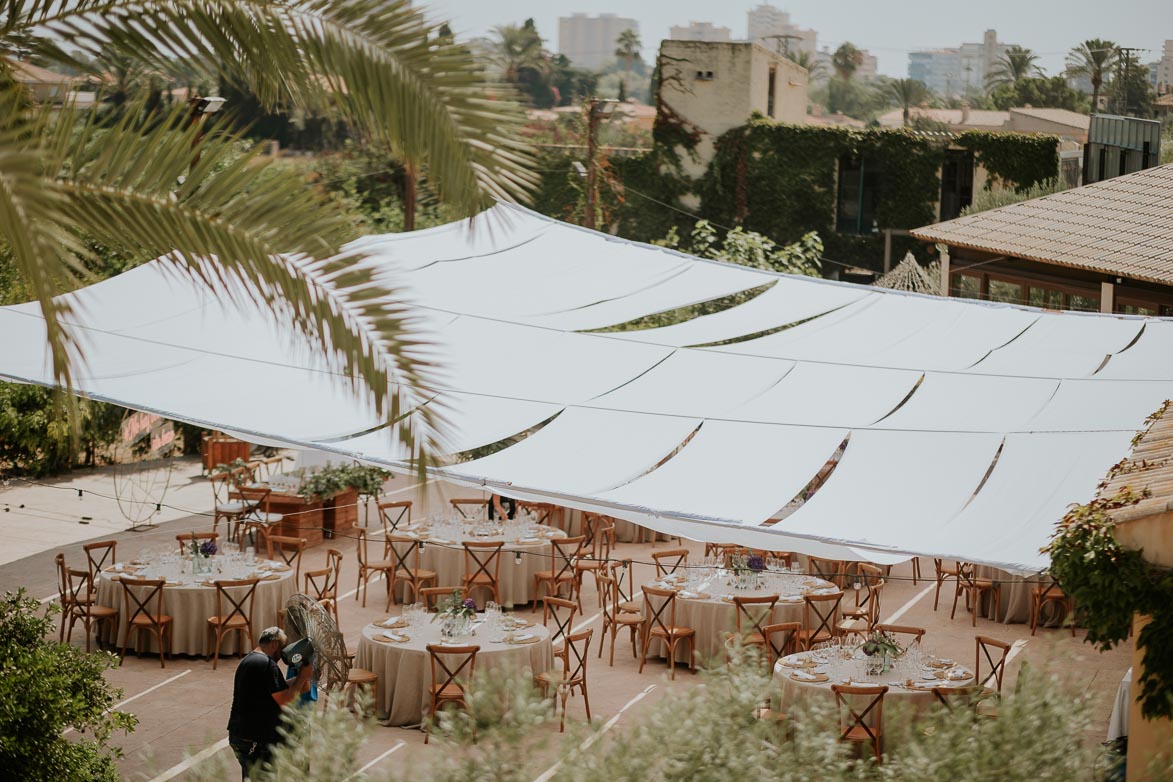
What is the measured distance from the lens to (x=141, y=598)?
10.8 metres

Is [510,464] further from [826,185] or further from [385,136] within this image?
[826,185]

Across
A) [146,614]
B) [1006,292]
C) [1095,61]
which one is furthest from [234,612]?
[1095,61]

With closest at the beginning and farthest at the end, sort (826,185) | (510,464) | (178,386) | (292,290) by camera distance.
Result: 1. (292,290)
2. (510,464)
3. (178,386)
4. (826,185)

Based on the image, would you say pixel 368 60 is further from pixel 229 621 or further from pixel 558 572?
pixel 558 572

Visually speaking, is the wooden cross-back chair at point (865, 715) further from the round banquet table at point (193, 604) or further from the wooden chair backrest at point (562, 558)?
the round banquet table at point (193, 604)

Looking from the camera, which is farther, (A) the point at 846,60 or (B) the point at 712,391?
(A) the point at 846,60

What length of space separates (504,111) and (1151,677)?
4672 millimetres

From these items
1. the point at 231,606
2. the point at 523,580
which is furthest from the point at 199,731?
the point at 523,580

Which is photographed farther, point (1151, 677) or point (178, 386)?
point (178, 386)

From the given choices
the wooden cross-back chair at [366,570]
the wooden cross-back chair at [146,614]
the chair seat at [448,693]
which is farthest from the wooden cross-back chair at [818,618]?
the wooden cross-back chair at [146,614]

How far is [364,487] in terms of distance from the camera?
14664 mm

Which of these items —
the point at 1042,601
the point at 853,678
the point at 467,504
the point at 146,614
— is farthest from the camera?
the point at 467,504

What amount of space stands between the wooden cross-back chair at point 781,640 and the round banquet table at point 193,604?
4026 millimetres

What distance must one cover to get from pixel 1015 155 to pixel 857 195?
364 centimetres
